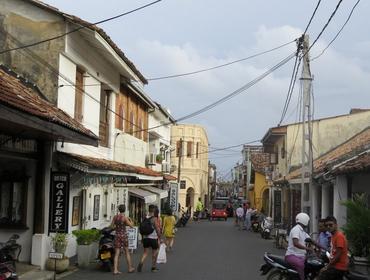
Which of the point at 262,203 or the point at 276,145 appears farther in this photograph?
the point at 262,203

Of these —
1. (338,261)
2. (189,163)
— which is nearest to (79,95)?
(338,261)

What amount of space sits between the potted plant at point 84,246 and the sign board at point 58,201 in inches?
63.3

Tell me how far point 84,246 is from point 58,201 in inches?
79.2

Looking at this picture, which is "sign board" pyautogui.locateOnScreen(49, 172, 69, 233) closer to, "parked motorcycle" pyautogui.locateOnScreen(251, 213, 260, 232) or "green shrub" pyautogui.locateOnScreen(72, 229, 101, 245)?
"green shrub" pyautogui.locateOnScreen(72, 229, 101, 245)

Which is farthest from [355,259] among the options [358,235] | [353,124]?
[353,124]

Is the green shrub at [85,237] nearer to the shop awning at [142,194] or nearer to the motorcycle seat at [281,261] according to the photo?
the motorcycle seat at [281,261]

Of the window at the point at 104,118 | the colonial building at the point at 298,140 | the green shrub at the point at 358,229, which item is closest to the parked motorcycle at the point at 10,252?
the green shrub at the point at 358,229

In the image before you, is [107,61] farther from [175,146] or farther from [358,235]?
[175,146]

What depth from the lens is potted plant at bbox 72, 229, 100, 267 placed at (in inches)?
630

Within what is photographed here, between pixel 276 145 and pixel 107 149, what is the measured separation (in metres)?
22.3

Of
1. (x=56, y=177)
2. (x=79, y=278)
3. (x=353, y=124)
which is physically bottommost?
(x=79, y=278)

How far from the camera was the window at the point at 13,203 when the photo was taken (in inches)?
574

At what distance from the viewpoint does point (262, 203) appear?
193 ft

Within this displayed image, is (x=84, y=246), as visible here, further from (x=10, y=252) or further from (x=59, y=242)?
(x=10, y=252)
